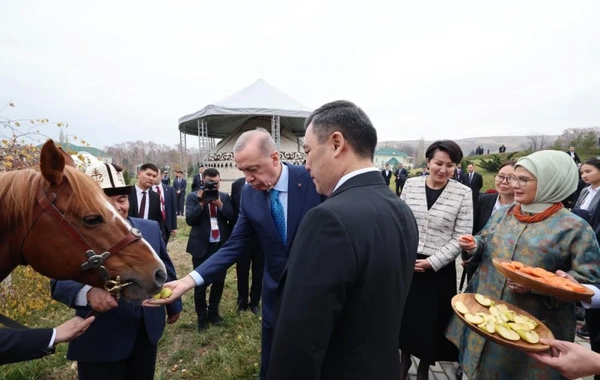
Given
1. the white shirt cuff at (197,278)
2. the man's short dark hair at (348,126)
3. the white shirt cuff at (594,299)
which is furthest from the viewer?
the white shirt cuff at (197,278)

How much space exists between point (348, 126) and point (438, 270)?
223cm

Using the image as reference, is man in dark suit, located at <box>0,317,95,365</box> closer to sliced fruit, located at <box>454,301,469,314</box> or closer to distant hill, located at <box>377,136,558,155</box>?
sliced fruit, located at <box>454,301,469,314</box>

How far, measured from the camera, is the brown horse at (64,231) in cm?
150

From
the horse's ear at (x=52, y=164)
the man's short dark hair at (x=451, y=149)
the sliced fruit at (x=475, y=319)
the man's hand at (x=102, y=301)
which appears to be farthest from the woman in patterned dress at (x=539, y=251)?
the horse's ear at (x=52, y=164)

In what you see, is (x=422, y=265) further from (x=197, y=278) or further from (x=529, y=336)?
(x=197, y=278)

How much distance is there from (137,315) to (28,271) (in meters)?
3.52

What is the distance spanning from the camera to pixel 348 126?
126 centimetres

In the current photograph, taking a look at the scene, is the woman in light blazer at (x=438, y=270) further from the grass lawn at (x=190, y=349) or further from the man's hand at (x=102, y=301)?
→ the man's hand at (x=102, y=301)

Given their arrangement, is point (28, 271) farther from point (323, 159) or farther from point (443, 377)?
point (443, 377)

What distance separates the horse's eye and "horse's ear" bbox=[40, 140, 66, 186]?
0.77 ft

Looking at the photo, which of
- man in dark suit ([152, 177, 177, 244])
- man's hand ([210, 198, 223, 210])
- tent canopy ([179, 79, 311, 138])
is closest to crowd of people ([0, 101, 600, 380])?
man's hand ([210, 198, 223, 210])

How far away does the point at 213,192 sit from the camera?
182 inches

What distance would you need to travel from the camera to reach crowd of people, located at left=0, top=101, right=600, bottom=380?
1.04 metres

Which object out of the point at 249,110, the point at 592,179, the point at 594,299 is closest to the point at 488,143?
the point at 249,110
